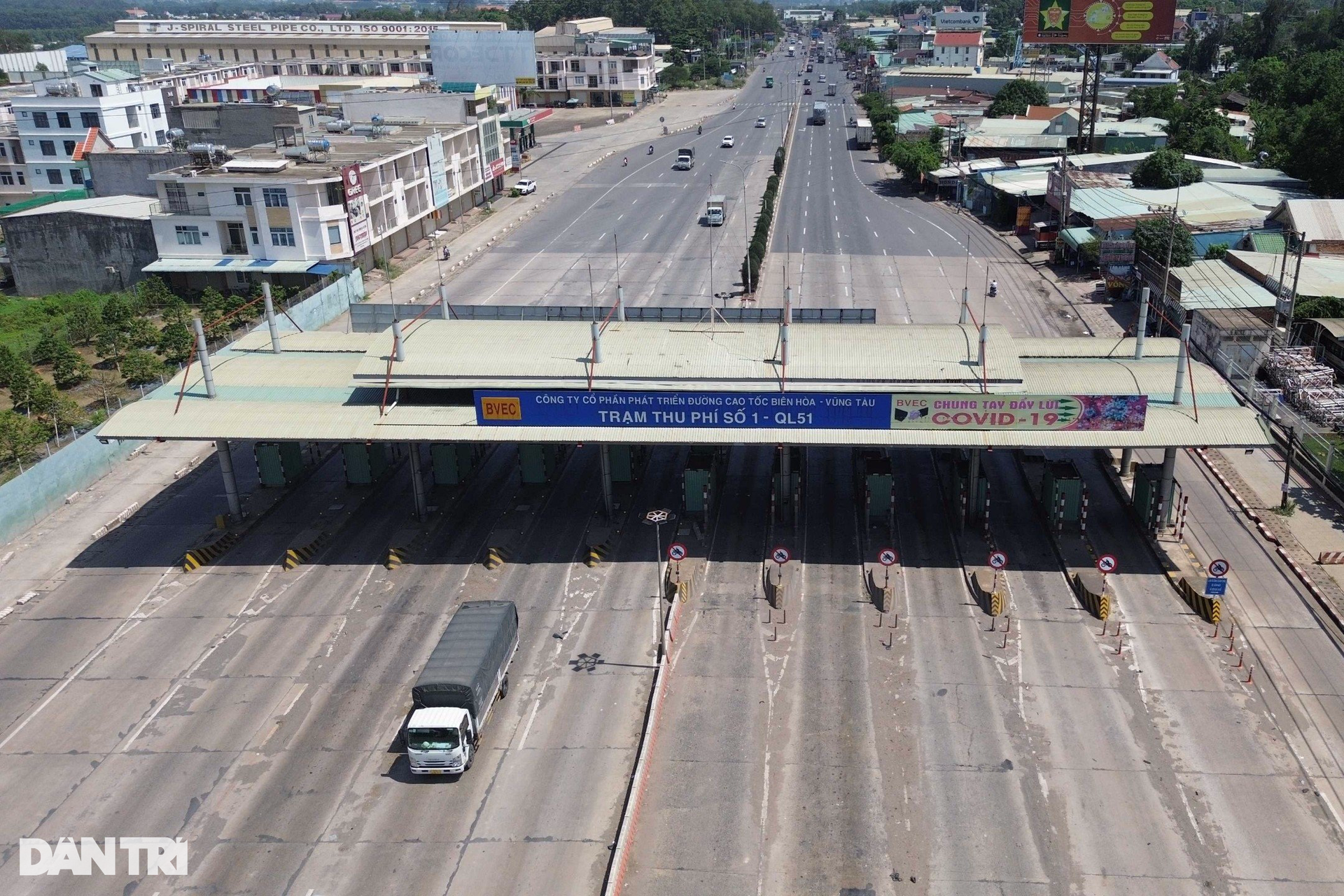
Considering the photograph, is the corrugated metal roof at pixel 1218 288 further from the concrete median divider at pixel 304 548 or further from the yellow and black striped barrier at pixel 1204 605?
the concrete median divider at pixel 304 548

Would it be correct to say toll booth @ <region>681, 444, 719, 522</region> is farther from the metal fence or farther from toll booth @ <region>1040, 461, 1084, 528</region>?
toll booth @ <region>1040, 461, 1084, 528</region>

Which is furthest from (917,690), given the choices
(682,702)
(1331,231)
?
(1331,231)

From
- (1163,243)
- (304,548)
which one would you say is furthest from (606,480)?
(1163,243)

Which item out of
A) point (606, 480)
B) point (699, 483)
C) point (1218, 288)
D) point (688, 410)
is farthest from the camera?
point (1218, 288)

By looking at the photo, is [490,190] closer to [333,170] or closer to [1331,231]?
[333,170]

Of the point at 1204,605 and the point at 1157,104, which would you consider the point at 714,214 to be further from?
the point at 1204,605
